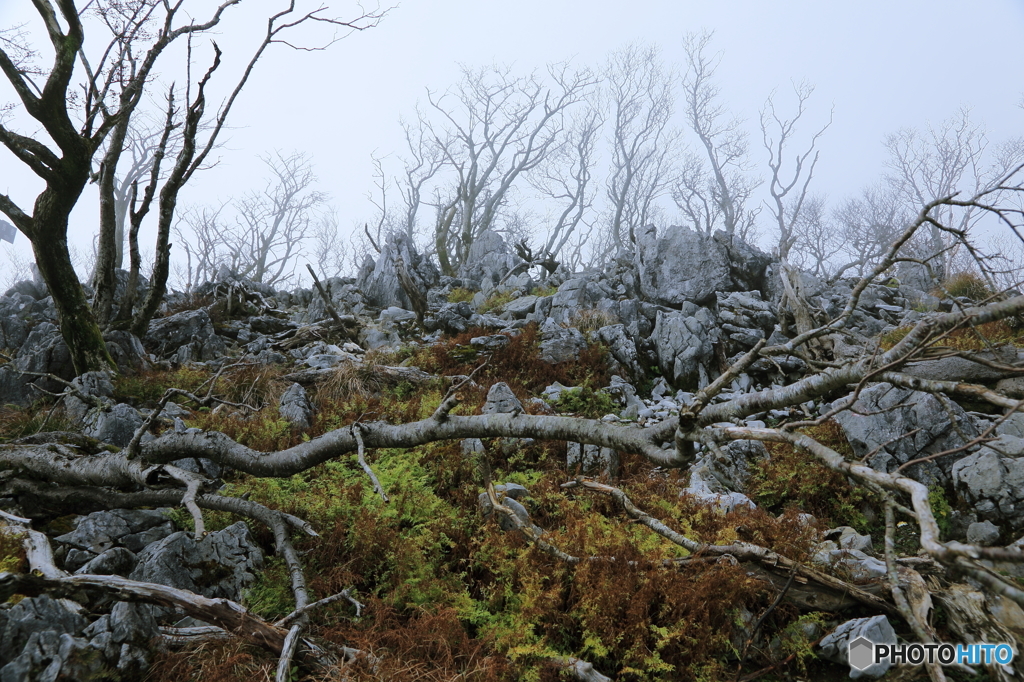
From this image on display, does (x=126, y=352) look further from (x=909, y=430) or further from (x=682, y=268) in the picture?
(x=682, y=268)

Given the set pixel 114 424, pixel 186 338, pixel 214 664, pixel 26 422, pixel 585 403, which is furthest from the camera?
pixel 186 338

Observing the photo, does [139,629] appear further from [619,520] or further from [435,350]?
[435,350]

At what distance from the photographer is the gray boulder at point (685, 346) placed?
956 centimetres

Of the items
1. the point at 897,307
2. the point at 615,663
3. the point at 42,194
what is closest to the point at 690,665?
the point at 615,663

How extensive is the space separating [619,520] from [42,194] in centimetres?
952

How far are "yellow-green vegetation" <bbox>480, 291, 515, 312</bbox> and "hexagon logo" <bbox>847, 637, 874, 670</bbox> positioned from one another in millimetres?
12106

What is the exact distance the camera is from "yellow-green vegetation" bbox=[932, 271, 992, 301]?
11914 millimetres

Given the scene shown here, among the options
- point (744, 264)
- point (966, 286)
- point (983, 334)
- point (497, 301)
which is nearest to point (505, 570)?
point (983, 334)

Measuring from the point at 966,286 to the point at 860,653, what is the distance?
529 inches

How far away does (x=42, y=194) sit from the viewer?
24.4 ft

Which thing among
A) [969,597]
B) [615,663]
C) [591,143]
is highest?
[591,143]

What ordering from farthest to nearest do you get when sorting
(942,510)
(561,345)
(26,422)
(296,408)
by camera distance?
(561,345) → (296,408) → (26,422) → (942,510)

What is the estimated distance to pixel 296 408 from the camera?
7352 mm

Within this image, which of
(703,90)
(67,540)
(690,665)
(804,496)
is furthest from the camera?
(703,90)
